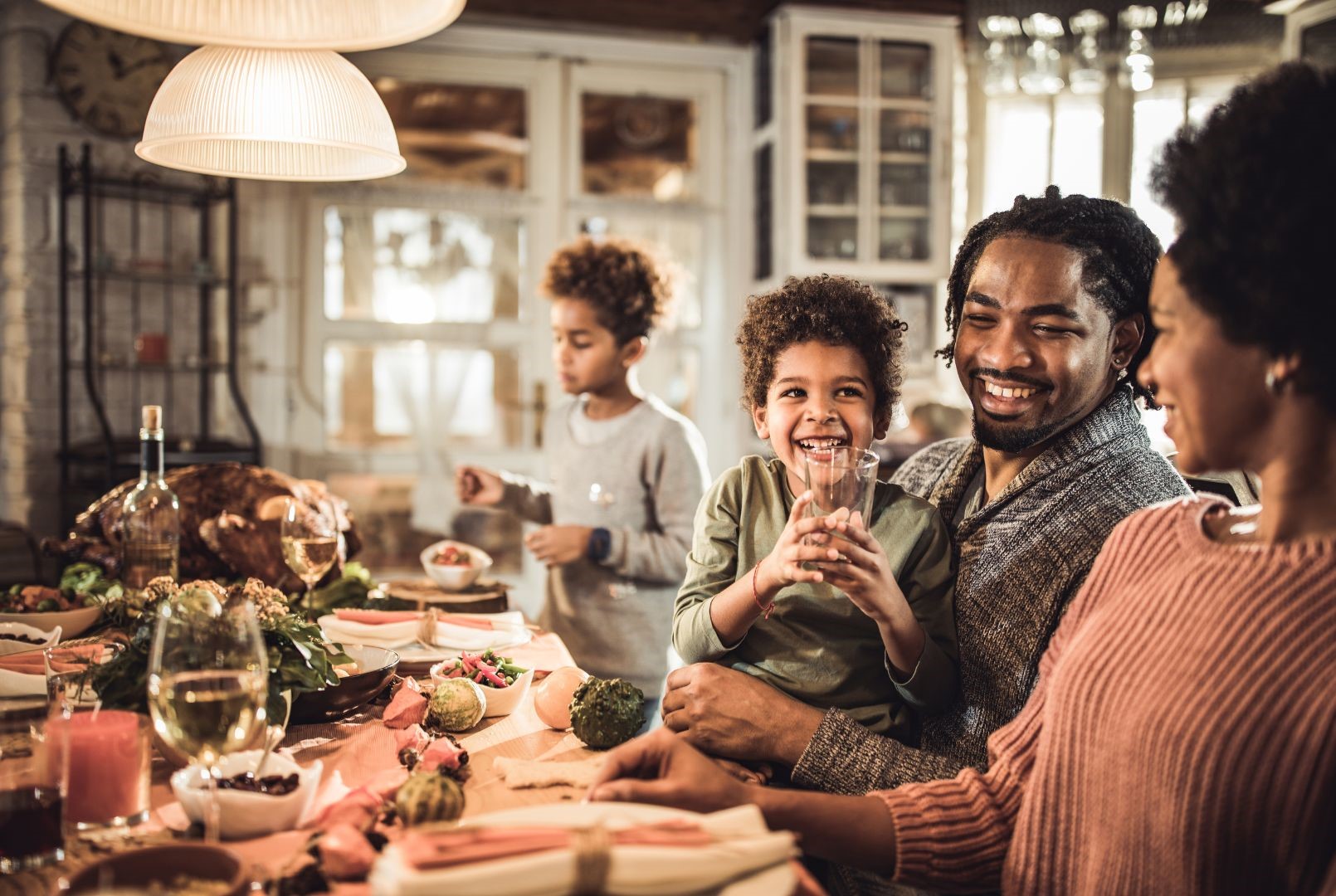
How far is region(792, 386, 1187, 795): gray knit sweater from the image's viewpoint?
1475 millimetres

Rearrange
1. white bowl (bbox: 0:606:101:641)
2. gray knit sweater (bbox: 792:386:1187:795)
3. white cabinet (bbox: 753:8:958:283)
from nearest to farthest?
gray knit sweater (bbox: 792:386:1187:795)
white bowl (bbox: 0:606:101:641)
white cabinet (bbox: 753:8:958:283)

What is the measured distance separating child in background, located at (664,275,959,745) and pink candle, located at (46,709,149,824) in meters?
0.76

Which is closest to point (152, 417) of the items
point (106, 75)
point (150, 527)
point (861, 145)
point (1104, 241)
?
point (150, 527)

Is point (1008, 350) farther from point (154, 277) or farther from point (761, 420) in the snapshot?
point (154, 277)

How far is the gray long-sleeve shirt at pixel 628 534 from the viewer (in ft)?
8.91

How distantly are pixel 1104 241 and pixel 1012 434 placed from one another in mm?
343

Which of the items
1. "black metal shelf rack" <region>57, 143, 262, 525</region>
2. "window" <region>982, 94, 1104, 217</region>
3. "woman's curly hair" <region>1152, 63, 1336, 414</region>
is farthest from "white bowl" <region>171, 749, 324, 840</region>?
"window" <region>982, 94, 1104, 217</region>

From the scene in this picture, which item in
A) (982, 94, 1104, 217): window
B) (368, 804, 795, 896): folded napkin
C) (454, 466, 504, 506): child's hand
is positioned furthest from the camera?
(982, 94, 1104, 217): window

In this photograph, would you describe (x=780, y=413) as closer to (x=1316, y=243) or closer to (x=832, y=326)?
(x=832, y=326)

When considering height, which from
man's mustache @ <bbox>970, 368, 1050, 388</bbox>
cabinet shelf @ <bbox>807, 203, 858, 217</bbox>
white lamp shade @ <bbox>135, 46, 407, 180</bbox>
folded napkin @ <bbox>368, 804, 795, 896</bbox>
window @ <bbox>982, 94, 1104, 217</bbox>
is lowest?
folded napkin @ <bbox>368, 804, 795, 896</bbox>

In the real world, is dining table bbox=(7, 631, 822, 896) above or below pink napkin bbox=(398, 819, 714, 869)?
below

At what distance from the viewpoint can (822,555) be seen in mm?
1368

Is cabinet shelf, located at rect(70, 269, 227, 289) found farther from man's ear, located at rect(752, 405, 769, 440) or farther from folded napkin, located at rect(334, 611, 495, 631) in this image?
man's ear, located at rect(752, 405, 769, 440)

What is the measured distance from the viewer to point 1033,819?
122 centimetres
